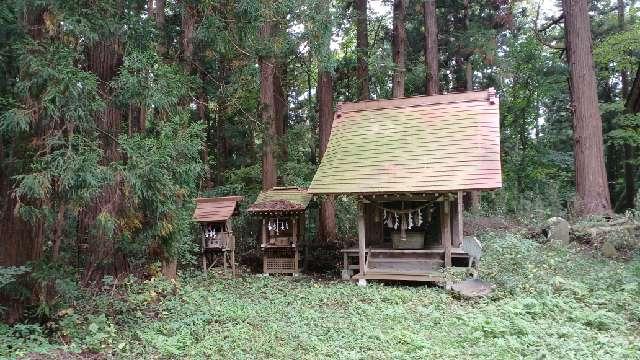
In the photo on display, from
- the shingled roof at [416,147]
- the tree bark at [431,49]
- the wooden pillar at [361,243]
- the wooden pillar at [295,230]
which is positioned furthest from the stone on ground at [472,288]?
the tree bark at [431,49]

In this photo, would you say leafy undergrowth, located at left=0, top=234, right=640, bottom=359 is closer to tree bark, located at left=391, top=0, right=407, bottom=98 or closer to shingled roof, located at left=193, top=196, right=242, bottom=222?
shingled roof, located at left=193, top=196, right=242, bottom=222

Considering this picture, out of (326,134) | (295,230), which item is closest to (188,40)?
(295,230)

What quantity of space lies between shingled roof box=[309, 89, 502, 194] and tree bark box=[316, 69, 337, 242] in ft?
7.03

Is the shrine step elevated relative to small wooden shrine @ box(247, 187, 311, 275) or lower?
lower

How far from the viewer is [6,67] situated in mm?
5789

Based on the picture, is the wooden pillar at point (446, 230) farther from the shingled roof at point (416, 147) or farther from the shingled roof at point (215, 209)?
the shingled roof at point (215, 209)

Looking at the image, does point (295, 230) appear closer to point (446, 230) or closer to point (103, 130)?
point (446, 230)

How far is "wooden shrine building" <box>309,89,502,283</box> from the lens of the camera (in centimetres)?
997

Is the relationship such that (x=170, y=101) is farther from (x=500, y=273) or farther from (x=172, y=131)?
(x=500, y=273)

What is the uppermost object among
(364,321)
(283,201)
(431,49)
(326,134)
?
(431,49)

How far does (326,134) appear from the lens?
1520 centimetres

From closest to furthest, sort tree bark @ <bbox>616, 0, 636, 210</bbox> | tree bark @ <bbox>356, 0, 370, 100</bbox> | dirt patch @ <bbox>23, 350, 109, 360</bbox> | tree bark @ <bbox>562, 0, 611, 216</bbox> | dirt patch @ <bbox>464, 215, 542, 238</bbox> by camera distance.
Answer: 1. dirt patch @ <bbox>23, 350, 109, 360</bbox>
2. tree bark @ <bbox>562, 0, 611, 216</bbox>
3. dirt patch @ <bbox>464, 215, 542, 238</bbox>
4. tree bark @ <bbox>356, 0, 370, 100</bbox>
5. tree bark @ <bbox>616, 0, 636, 210</bbox>

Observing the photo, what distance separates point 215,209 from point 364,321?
6.51 metres

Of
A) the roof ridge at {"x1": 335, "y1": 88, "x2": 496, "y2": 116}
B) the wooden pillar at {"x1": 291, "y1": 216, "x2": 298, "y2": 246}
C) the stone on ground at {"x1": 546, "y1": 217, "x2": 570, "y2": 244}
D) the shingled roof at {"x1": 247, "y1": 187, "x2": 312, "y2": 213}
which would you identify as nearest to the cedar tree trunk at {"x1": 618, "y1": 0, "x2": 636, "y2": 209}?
the stone on ground at {"x1": 546, "y1": 217, "x2": 570, "y2": 244}
